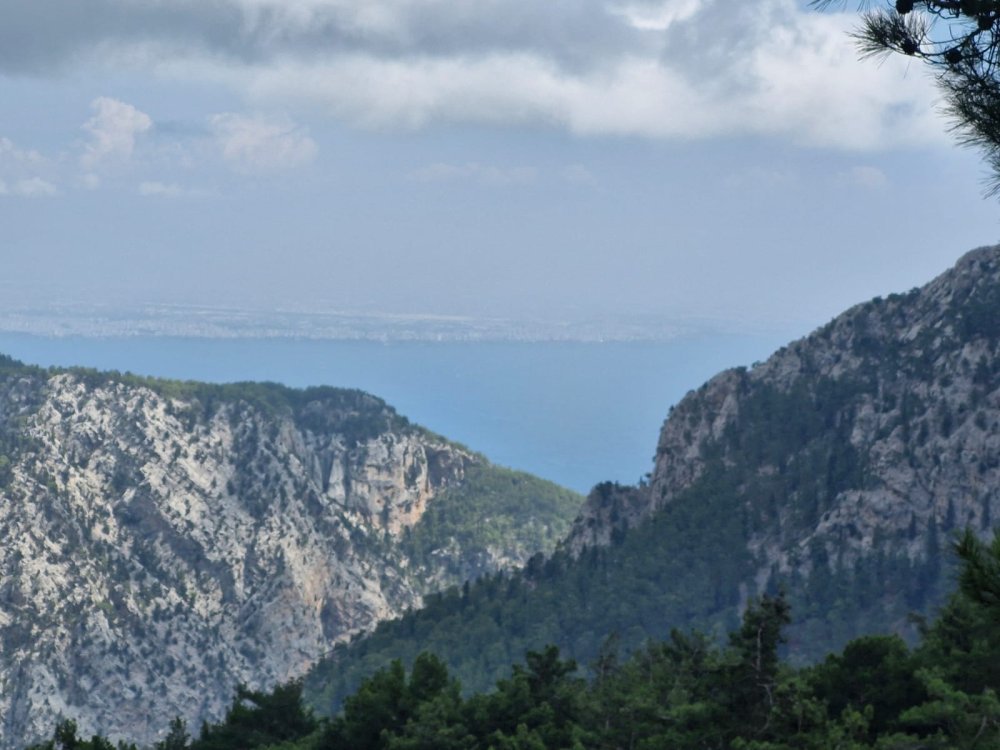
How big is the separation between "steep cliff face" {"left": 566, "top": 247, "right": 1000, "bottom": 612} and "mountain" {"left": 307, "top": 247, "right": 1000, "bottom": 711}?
15 centimetres

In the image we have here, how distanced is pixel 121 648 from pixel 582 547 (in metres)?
63.2

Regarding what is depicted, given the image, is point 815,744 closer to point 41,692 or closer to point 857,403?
point 857,403

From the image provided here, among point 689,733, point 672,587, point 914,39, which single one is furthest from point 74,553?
point 914,39

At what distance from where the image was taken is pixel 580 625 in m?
138

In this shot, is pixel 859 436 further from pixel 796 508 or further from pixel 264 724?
pixel 264 724

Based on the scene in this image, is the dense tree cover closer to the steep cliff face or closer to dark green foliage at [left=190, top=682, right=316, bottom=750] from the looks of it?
dark green foliage at [left=190, top=682, right=316, bottom=750]

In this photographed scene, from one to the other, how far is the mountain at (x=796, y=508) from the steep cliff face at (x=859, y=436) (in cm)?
15

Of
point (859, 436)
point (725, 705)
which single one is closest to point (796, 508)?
point (859, 436)

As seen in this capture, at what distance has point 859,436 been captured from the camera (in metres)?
127

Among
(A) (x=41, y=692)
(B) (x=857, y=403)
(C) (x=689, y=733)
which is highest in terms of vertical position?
(B) (x=857, y=403)

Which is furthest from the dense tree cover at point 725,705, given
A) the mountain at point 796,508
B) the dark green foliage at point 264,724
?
the mountain at point 796,508

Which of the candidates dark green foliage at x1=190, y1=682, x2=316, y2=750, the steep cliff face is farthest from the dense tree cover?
the steep cliff face

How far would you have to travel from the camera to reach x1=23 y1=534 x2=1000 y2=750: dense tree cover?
45.1 metres

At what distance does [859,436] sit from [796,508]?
7.68 metres
